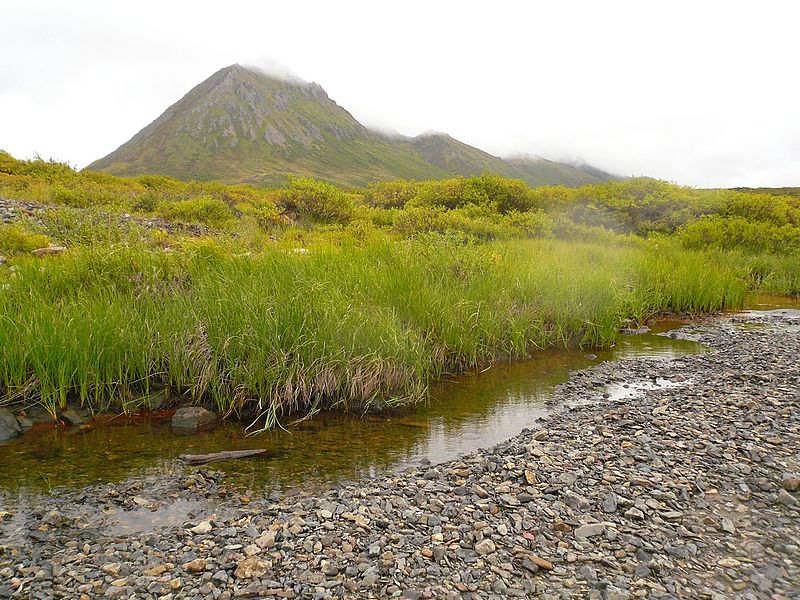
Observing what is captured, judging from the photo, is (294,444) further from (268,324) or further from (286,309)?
(286,309)

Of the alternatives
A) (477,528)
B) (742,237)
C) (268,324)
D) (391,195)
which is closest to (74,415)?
(268,324)

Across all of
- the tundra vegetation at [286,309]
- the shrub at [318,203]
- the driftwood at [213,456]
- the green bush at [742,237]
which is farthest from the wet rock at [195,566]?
the green bush at [742,237]

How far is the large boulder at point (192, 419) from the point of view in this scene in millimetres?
6883

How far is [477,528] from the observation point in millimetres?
4422

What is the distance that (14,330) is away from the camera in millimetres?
6805

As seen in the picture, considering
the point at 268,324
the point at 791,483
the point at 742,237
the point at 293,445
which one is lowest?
the point at 293,445

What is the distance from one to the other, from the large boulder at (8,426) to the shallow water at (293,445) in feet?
0.41

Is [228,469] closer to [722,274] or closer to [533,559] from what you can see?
[533,559]

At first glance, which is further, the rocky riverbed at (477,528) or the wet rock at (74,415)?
the wet rock at (74,415)

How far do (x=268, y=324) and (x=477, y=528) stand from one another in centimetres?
431

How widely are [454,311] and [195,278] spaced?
190 inches

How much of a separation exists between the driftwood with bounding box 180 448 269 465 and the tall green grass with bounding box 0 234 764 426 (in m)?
0.75

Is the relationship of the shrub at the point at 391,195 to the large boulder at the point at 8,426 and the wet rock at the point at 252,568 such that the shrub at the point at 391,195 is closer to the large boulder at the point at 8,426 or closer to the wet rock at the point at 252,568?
the large boulder at the point at 8,426

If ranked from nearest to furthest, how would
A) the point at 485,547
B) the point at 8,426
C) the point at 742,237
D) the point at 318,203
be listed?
the point at 485,547 → the point at 8,426 → the point at 742,237 → the point at 318,203
